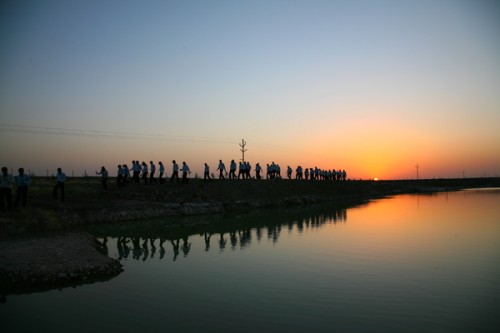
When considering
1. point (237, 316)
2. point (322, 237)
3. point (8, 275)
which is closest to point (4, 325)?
point (8, 275)

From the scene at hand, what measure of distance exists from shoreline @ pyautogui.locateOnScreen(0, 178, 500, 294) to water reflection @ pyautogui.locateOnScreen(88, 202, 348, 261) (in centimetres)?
197

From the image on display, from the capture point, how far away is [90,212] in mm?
28672

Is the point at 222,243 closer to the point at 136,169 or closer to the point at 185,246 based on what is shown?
the point at 185,246

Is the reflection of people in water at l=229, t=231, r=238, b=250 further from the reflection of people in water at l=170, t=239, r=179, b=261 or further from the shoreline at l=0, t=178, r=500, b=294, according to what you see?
the shoreline at l=0, t=178, r=500, b=294

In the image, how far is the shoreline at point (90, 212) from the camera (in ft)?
43.5

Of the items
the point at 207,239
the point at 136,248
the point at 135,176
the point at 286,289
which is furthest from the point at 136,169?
the point at 286,289

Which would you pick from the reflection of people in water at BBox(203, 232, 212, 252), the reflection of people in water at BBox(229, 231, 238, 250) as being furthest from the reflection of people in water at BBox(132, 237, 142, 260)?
the reflection of people in water at BBox(229, 231, 238, 250)

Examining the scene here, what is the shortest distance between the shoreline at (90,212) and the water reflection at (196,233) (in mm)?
Result: 1966

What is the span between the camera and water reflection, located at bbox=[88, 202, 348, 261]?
19.6 m

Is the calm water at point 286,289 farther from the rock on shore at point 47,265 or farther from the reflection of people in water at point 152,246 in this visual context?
the rock on shore at point 47,265

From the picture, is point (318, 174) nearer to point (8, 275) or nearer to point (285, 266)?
point (285, 266)

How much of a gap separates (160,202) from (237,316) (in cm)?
2556

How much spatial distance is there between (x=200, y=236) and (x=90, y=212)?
32.6 ft

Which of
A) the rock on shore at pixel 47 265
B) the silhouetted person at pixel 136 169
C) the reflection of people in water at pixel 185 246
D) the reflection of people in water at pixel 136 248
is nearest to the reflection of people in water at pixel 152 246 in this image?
the reflection of people in water at pixel 136 248
